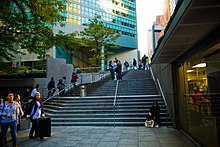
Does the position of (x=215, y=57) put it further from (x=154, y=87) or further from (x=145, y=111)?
(x=154, y=87)

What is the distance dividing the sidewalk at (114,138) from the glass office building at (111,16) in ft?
Answer: 119

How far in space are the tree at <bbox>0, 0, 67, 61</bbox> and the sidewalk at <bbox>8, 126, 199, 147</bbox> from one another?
16.9ft

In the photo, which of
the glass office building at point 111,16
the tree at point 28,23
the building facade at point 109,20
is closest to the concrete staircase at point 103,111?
the tree at point 28,23

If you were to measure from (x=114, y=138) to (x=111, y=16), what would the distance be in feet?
160

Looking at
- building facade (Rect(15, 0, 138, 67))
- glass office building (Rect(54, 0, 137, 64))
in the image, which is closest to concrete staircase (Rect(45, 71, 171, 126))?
building facade (Rect(15, 0, 138, 67))

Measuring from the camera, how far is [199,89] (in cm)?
543

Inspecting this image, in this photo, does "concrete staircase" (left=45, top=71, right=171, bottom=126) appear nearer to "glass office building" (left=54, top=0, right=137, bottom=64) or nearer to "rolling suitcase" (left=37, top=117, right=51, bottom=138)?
"rolling suitcase" (left=37, top=117, right=51, bottom=138)

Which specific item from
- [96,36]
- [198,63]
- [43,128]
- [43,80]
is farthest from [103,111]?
[96,36]

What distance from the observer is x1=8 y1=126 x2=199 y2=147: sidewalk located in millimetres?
5977

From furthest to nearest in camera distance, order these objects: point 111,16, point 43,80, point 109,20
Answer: point 111,16, point 109,20, point 43,80

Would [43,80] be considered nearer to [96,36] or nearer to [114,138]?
[114,138]

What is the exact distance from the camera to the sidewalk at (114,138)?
5.98m

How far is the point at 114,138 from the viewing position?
667cm

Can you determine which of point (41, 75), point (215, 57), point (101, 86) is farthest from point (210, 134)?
point (41, 75)
